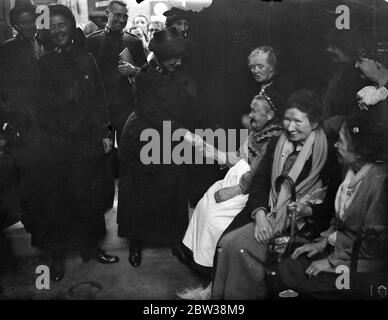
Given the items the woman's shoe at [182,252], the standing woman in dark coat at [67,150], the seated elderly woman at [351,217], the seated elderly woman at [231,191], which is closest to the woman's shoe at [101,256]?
the standing woman in dark coat at [67,150]

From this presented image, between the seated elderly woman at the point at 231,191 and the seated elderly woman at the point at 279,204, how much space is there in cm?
5

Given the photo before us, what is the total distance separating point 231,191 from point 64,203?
1.14 m

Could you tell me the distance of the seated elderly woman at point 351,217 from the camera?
3.11 meters

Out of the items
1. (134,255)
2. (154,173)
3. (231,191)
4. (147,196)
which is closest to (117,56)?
(154,173)

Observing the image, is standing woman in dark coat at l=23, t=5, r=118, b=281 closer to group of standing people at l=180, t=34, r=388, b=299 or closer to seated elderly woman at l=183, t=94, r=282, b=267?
seated elderly woman at l=183, t=94, r=282, b=267

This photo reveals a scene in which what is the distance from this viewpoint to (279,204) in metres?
3.17

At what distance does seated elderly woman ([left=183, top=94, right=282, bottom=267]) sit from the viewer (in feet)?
10.3

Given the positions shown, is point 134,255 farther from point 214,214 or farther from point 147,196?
point 214,214

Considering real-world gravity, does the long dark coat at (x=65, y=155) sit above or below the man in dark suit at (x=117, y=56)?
below

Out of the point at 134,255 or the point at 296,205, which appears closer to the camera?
the point at 296,205

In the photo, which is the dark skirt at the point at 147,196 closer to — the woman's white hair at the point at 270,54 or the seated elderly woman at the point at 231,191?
the seated elderly woman at the point at 231,191

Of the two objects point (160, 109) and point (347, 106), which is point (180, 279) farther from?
point (347, 106)

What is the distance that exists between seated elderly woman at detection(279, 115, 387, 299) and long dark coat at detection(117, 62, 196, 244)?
825mm
